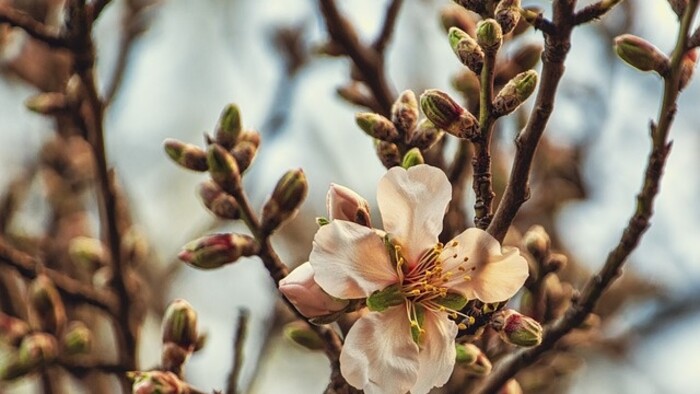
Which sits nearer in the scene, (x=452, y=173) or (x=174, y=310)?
(x=174, y=310)

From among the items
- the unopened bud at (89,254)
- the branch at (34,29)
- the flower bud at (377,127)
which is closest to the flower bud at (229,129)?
the flower bud at (377,127)

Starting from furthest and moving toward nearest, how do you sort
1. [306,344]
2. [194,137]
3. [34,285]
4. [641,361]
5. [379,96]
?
[194,137], [641,361], [379,96], [34,285], [306,344]

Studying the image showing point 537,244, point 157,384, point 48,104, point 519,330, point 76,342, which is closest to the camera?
point 519,330

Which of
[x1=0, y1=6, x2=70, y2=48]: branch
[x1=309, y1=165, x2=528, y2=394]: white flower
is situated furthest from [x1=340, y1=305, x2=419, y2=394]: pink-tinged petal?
[x1=0, y1=6, x2=70, y2=48]: branch

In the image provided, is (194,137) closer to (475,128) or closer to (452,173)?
(452,173)

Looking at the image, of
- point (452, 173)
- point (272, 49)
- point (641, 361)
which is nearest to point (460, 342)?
point (452, 173)

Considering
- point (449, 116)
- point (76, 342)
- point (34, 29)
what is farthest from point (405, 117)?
point (76, 342)

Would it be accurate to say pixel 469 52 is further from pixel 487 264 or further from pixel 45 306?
pixel 45 306
